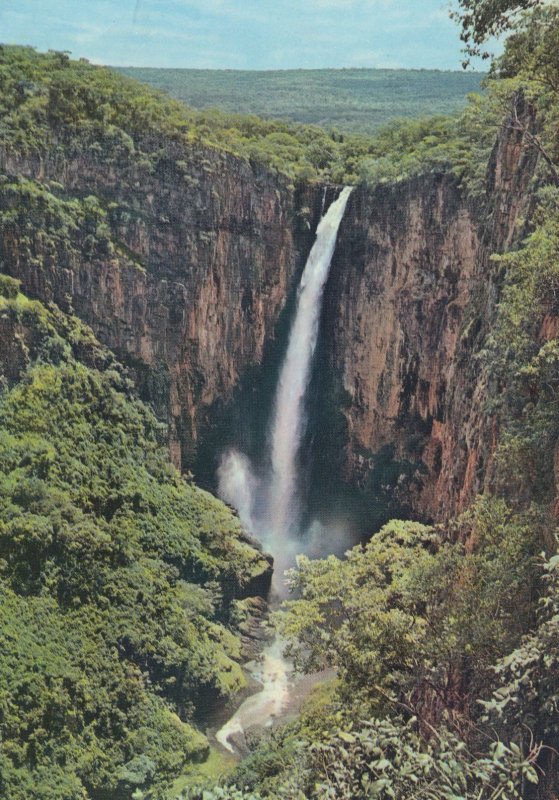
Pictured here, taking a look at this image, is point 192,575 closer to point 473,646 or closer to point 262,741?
point 262,741

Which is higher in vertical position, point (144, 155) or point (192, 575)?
point (144, 155)

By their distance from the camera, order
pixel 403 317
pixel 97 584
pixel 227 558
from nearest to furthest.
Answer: pixel 97 584 → pixel 227 558 → pixel 403 317

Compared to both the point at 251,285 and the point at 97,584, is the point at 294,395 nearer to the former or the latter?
the point at 251,285

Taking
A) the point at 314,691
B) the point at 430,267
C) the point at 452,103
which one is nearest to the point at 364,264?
the point at 430,267

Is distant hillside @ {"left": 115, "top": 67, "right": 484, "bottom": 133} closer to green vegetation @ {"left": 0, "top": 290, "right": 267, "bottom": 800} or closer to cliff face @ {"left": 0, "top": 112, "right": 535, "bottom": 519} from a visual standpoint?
cliff face @ {"left": 0, "top": 112, "right": 535, "bottom": 519}

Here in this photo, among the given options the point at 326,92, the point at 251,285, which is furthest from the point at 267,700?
the point at 326,92
